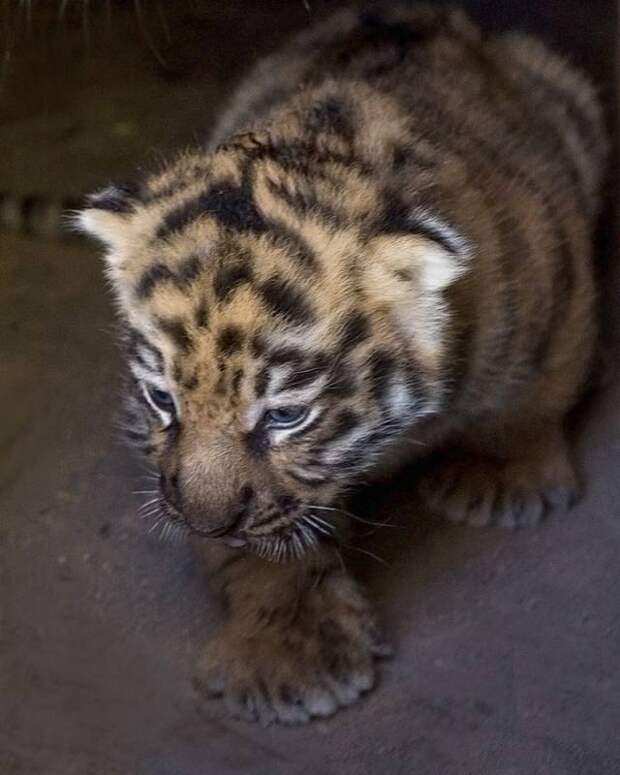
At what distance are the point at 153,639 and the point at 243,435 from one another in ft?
1.61

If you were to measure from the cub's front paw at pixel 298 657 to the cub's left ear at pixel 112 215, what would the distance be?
1.93 feet

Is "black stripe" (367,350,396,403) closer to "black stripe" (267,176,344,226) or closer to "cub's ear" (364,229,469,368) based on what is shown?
"cub's ear" (364,229,469,368)

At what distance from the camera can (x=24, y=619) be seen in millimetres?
1817

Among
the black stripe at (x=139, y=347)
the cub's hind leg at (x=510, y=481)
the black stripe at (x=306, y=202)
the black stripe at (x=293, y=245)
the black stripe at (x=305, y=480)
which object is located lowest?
the cub's hind leg at (x=510, y=481)

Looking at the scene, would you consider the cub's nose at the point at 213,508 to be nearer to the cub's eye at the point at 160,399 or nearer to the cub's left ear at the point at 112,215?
the cub's eye at the point at 160,399

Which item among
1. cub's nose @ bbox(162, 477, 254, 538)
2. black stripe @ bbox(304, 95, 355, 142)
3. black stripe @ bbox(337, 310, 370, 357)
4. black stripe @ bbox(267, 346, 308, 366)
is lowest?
cub's nose @ bbox(162, 477, 254, 538)

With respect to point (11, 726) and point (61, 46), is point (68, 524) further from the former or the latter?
point (61, 46)

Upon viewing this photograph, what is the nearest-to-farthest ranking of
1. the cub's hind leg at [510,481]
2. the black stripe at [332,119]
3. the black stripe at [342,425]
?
1. the black stripe at [342,425]
2. the black stripe at [332,119]
3. the cub's hind leg at [510,481]

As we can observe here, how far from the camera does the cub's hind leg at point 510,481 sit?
6.53 ft

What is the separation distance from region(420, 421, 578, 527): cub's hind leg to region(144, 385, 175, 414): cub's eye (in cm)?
59

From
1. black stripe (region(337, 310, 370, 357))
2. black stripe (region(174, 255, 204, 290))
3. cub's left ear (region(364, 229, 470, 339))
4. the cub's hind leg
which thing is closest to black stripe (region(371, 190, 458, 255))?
cub's left ear (region(364, 229, 470, 339))

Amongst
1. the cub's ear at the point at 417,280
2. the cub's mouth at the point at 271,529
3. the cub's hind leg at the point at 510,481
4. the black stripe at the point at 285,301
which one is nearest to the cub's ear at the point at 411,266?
the cub's ear at the point at 417,280

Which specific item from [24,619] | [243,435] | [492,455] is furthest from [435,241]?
[24,619]

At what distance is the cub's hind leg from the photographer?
1.99 m
